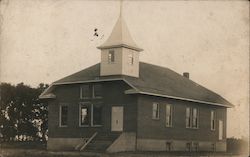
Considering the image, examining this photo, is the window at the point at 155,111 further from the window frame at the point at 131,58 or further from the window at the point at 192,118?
the window frame at the point at 131,58

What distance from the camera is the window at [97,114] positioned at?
918 inches

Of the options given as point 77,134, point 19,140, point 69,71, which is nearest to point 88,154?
point 69,71

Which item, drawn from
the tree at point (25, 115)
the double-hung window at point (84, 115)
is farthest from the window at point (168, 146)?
the tree at point (25, 115)

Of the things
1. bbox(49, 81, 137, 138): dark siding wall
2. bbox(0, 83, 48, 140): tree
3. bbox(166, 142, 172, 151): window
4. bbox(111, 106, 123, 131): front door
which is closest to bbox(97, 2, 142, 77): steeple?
bbox(49, 81, 137, 138): dark siding wall

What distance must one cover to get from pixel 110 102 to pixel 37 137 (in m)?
5.74

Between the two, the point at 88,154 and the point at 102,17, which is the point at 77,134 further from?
the point at 102,17

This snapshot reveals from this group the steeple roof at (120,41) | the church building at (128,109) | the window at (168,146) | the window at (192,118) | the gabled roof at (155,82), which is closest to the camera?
the steeple roof at (120,41)

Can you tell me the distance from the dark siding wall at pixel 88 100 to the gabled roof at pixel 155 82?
0.49 m

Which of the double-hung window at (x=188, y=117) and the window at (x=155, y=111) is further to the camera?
the double-hung window at (x=188, y=117)

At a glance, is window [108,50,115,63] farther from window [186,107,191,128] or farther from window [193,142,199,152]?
window [193,142,199,152]

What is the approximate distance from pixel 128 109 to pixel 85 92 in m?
2.58

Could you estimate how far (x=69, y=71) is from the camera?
64.9ft

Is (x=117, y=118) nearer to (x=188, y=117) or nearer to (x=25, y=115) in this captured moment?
(x=188, y=117)

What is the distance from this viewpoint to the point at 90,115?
77.6ft
